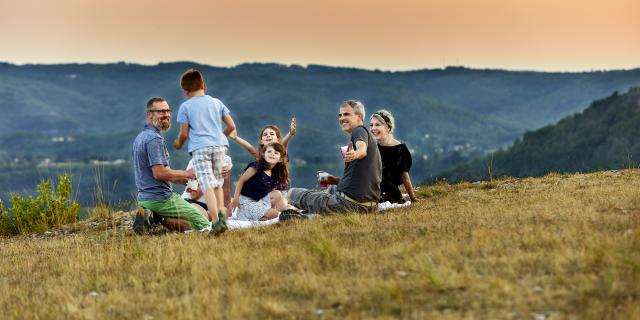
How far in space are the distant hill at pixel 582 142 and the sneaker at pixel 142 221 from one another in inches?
3661

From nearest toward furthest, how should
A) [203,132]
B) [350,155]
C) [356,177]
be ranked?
[203,132], [350,155], [356,177]

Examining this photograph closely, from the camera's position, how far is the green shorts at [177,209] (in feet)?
35.5

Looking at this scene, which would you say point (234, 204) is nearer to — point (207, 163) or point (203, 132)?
point (207, 163)

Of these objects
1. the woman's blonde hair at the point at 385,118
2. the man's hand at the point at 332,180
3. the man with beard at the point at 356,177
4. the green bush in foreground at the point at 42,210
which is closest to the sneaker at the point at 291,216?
the man with beard at the point at 356,177

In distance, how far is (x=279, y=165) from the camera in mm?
11383

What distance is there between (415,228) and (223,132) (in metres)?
2.96

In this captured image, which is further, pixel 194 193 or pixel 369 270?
pixel 194 193

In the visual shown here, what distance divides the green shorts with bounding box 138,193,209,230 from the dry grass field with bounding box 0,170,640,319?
2.48 ft

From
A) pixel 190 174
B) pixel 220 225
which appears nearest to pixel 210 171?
pixel 190 174

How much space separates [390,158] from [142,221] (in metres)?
3.82

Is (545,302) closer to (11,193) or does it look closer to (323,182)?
(323,182)

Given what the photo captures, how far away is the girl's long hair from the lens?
36.6ft

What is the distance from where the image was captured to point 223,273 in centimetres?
727

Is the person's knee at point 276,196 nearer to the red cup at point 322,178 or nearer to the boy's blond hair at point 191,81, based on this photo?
the red cup at point 322,178
